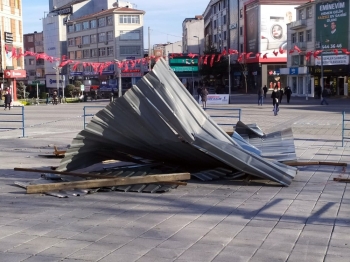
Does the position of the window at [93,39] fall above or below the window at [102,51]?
above

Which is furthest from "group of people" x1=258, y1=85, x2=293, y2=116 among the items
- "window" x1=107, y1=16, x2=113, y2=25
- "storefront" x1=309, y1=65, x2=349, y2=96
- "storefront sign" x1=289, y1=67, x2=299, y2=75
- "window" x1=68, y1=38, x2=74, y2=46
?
"window" x1=68, y1=38, x2=74, y2=46

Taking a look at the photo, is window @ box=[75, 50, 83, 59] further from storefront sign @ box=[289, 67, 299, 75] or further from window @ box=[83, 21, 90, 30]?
storefront sign @ box=[289, 67, 299, 75]

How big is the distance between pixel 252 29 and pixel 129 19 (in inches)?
813

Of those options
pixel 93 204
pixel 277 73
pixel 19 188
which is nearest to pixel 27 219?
pixel 93 204

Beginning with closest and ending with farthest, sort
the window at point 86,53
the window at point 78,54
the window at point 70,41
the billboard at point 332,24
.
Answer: the billboard at point 332,24 < the window at point 86,53 < the window at point 78,54 < the window at point 70,41

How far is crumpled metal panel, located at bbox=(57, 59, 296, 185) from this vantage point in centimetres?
975

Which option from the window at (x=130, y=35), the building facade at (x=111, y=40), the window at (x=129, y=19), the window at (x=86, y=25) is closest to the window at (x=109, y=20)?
the building facade at (x=111, y=40)

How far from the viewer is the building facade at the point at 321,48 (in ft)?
174

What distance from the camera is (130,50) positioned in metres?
83.2

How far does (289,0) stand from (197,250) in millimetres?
67737

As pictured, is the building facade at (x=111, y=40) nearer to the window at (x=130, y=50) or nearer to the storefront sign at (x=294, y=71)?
the window at (x=130, y=50)

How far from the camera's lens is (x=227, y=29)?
266ft

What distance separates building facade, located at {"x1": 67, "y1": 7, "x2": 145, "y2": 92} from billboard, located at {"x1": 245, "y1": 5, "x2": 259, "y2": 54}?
14.9m

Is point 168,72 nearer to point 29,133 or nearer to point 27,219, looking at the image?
point 27,219
